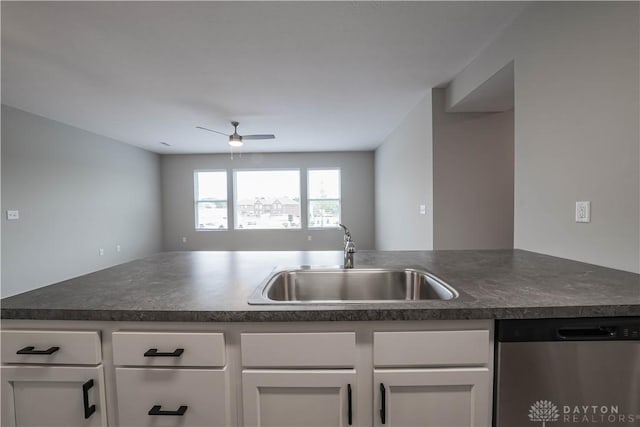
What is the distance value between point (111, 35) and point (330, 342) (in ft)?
8.62

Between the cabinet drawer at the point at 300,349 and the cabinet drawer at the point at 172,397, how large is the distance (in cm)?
12

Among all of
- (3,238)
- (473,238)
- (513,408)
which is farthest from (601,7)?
(3,238)

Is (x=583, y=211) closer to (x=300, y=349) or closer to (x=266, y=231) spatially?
(x=300, y=349)

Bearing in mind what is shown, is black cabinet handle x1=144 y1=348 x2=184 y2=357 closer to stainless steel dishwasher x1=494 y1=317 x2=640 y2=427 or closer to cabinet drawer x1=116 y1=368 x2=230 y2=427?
cabinet drawer x1=116 y1=368 x2=230 y2=427

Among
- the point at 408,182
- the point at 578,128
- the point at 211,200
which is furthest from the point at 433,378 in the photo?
the point at 211,200

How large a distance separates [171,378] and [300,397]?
1.34 feet

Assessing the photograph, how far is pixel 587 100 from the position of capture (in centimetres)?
138

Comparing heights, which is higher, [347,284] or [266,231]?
[347,284]

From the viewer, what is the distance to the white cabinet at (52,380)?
2.78 ft

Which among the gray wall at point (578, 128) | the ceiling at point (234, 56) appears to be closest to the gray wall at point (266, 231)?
the ceiling at point (234, 56)

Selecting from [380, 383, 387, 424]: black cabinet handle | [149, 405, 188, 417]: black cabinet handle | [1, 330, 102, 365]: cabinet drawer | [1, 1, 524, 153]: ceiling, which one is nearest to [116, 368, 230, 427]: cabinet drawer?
[149, 405, 188, 417]: black cabinet handle

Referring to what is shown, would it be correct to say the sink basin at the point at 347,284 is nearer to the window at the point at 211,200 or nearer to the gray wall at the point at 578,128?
the gray wall at the point at 578,128

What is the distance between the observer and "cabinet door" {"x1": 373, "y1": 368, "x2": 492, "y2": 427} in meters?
0.83

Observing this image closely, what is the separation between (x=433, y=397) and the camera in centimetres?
85
